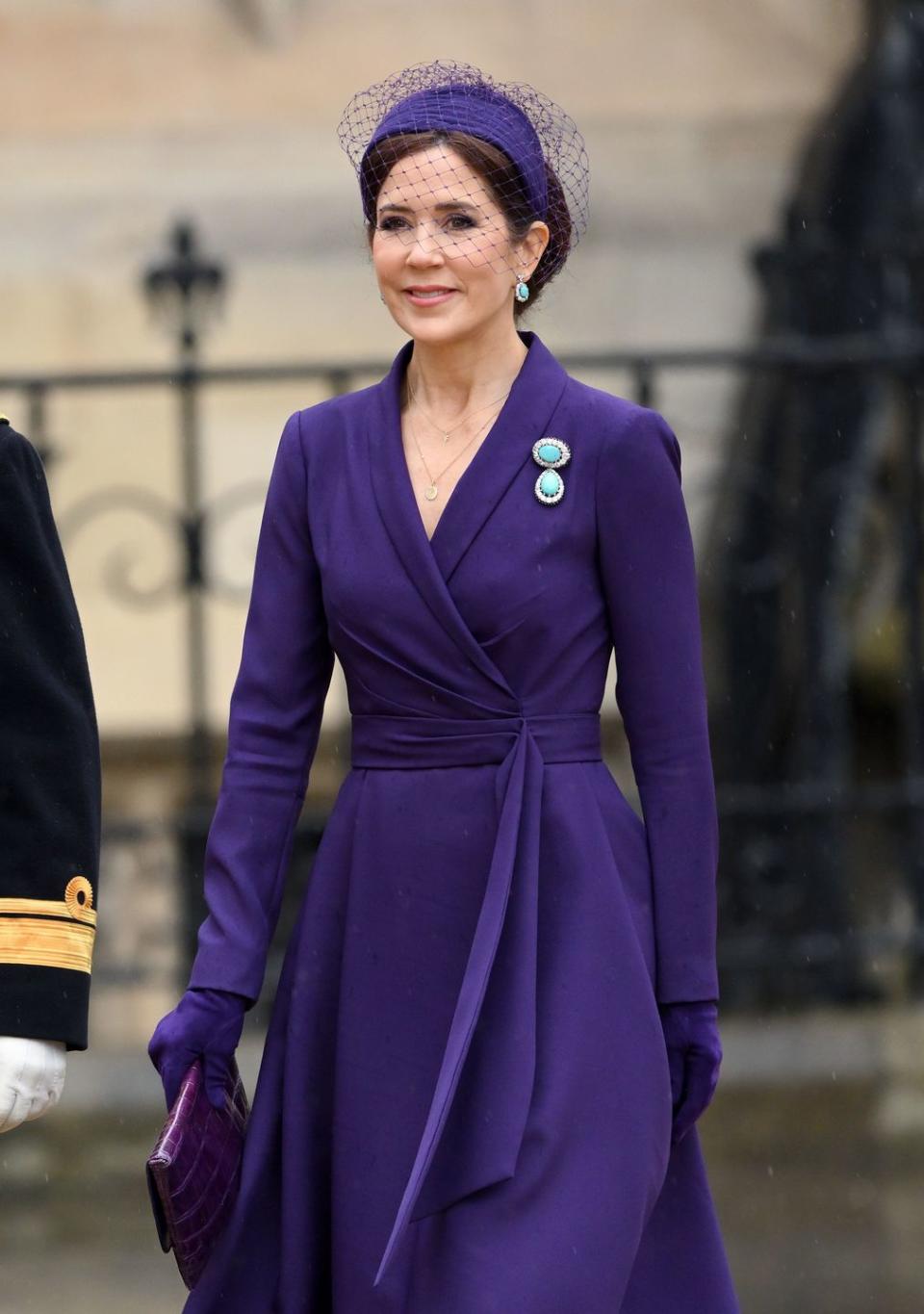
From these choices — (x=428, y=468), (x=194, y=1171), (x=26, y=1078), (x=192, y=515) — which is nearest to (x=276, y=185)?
(x=192, y=515)

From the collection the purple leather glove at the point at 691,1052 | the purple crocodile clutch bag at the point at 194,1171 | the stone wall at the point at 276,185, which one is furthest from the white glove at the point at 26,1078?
the stone wall at the point at 276,185

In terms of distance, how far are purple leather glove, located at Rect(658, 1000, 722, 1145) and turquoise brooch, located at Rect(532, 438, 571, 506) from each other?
0.64m

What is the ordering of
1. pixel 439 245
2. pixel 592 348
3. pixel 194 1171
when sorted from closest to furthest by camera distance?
1. pixel 194 1171
2. pixel 439 245
3. pixel 592 348

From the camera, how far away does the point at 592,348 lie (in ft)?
27.4

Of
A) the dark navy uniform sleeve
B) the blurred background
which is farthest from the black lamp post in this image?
the dark navy uniform sleeve

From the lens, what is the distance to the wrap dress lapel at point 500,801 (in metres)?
3.23

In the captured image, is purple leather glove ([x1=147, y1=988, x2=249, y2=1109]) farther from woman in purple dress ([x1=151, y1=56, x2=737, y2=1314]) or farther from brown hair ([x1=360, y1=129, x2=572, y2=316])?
brown hair ([x1=360, y1=129, x2=572, y2=316])

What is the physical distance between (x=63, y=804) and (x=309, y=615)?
17.6 inches

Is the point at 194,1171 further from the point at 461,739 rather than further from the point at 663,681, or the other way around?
the point at 663,681

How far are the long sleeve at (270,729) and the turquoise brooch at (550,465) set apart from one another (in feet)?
1.00

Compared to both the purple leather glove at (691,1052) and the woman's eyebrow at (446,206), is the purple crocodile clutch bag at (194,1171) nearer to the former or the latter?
the purple leather glove at (691,1052)

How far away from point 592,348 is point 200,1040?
529 cm

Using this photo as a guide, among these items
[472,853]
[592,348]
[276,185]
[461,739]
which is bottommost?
[472,853]

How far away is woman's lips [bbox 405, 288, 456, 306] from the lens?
336 centimetres
